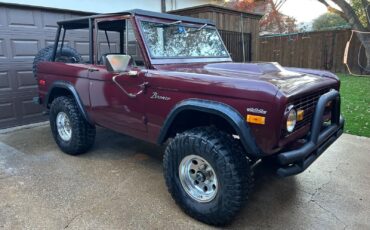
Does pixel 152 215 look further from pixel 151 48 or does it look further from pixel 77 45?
pixel 77 45

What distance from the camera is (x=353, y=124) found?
573 cm

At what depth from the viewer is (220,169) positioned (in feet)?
8.25

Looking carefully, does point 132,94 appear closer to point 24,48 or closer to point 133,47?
point 133,47

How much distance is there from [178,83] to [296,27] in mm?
21944

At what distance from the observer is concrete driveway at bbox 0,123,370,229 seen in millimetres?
2754

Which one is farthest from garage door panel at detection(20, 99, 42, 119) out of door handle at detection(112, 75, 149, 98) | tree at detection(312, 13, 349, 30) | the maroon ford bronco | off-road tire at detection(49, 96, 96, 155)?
tree at detection(312, 13, 349, 30)

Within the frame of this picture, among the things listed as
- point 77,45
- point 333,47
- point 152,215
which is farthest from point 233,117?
point 333,47

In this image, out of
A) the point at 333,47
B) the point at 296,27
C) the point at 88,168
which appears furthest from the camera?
the point at 296,27

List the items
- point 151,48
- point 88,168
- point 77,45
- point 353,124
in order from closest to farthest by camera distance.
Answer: point 151,48 < point 88,168 < point 353,124 < point 77,45

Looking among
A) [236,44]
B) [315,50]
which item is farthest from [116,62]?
[315,50]

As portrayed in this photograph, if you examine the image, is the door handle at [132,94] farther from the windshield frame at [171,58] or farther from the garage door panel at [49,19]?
the garage door panel at [49,19]

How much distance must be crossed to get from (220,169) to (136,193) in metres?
1.20

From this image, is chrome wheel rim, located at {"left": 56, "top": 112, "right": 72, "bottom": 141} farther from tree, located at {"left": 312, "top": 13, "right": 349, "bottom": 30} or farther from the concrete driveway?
tree, located at {"left": 312, "top": 13, "right": 349, "bottom": 30}

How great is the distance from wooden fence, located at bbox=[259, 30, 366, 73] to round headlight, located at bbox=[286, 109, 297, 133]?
1304 cm
